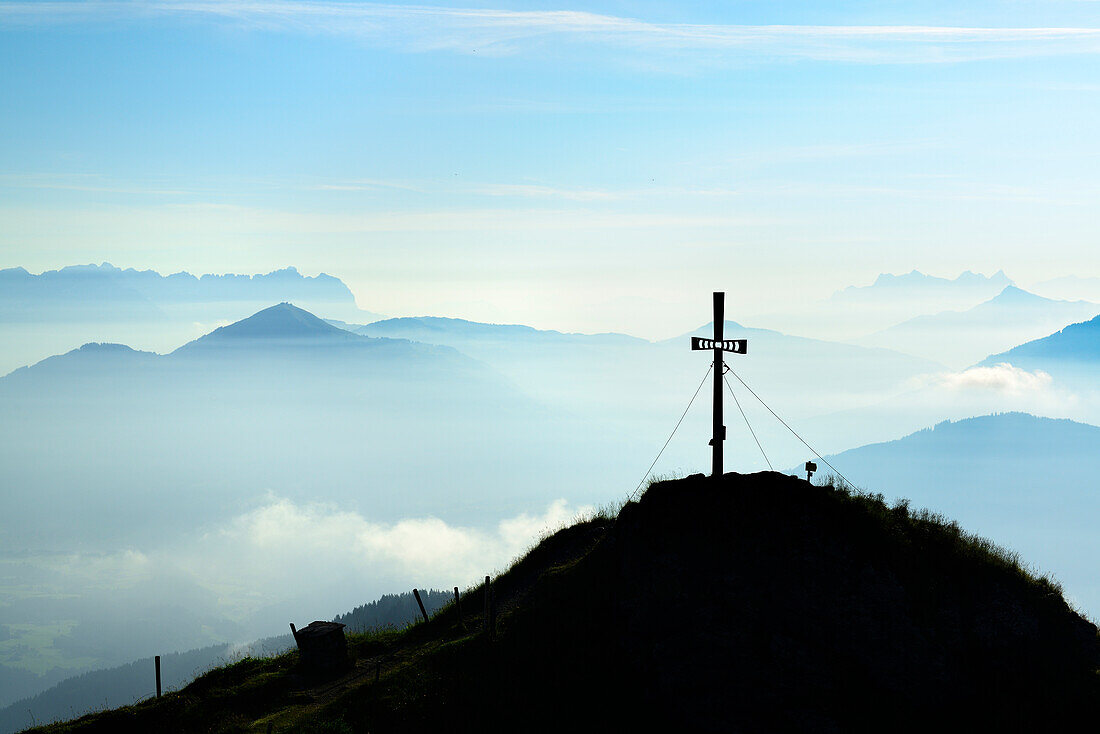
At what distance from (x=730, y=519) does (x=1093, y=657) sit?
15261 mm

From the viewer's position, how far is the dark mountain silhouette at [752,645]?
24922 mm

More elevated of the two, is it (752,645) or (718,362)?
(718,362)

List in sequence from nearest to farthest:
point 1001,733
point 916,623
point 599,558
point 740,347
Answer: point 1001,733, point 916,623, point 740,347, point 599,558

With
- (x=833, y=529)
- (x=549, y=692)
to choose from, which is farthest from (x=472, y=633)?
(x=833, y=529)

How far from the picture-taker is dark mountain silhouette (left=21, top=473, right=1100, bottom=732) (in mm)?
24922

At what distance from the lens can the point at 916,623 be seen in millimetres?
26250

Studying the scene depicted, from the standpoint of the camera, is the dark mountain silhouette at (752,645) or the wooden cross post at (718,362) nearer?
the dark mountain silhouette at (752,645)

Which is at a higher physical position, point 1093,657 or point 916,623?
point 916,623

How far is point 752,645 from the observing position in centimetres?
2512

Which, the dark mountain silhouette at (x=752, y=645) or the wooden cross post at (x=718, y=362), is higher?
the wooden cross post at (x=718, y=362)

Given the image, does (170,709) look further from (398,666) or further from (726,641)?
(726,641)

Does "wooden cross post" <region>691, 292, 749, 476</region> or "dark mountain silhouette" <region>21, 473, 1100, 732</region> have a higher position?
"wooden cross post" <region>691, 292, 749, 476</region>

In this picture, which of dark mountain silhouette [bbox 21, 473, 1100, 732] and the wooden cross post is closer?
dark mountain silhouette [bbox 21, 473, 1100, 732]

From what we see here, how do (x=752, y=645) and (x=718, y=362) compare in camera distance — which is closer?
(x=752, y=645)
